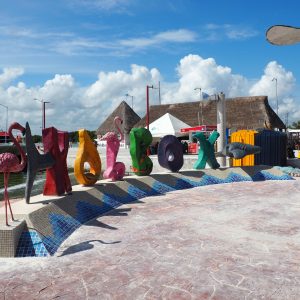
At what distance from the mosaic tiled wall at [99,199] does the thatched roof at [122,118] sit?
96.2 feet

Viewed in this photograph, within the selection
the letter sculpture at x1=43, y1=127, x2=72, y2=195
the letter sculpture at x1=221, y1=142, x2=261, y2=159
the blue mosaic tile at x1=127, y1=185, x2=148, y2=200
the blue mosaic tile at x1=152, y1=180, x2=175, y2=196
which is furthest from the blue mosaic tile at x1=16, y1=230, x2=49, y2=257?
the letter sculpture at x1=221, y1=142, x2=261, y2=159

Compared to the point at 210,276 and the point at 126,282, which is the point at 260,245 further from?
the point at 126,282

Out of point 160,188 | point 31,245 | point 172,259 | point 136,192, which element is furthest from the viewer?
point 160,188

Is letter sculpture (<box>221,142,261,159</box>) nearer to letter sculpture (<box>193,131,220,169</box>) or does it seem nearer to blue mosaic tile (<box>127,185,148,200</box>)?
letter sculpture (<box>193,131,220,169</box>)

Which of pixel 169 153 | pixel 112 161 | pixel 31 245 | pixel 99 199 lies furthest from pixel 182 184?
pixel 31 245

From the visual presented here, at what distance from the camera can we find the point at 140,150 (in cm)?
1291

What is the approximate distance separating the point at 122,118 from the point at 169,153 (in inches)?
1242

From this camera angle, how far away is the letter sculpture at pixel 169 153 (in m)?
13.9

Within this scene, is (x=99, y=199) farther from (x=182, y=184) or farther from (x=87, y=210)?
(x=182, y=184)

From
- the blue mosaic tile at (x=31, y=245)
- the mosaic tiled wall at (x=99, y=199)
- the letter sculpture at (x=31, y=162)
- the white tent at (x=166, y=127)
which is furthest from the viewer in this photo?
the white tent at (x=166, y=127)

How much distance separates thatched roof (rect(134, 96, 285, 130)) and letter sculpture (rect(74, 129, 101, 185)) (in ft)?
83.9

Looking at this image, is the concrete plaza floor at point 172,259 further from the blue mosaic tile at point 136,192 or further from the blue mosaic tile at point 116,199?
the blue mosaic tile at point 136,192

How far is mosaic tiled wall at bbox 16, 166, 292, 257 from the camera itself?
648 centimetres

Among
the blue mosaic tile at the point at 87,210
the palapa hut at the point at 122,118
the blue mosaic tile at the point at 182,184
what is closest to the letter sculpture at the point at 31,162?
the blue mosaic tile at the point at 87,210
